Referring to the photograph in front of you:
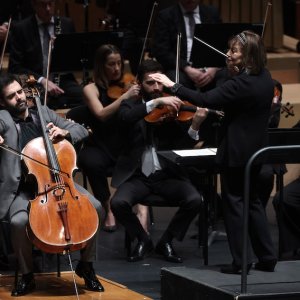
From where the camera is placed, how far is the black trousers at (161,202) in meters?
7.26

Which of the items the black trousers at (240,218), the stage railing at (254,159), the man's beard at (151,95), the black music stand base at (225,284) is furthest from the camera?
the man's beard at (151,95)

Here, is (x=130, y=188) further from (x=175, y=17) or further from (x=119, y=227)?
(x=175, y=17)

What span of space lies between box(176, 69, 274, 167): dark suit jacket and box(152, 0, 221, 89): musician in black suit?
284 centimetres

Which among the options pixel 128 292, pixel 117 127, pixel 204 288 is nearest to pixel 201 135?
pixel 117 127

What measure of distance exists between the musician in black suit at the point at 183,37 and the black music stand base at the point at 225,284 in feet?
9.31

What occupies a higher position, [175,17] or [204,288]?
[175,17]

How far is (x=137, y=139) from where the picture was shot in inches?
296

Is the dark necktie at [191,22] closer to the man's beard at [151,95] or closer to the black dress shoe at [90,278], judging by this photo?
the man's beard at [151,95]

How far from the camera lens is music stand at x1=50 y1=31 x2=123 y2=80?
26.8 feet

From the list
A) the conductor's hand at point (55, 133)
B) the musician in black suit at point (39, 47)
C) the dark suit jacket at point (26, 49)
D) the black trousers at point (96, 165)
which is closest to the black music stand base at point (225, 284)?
the conductor's hand at point (55, 133)

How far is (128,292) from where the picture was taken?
639cm

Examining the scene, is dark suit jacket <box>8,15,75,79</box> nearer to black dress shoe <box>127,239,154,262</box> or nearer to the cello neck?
black dress shoe <box>127,239,154,262</box>

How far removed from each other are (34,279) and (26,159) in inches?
31.3

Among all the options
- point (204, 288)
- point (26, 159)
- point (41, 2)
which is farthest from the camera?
point (41, 2)
